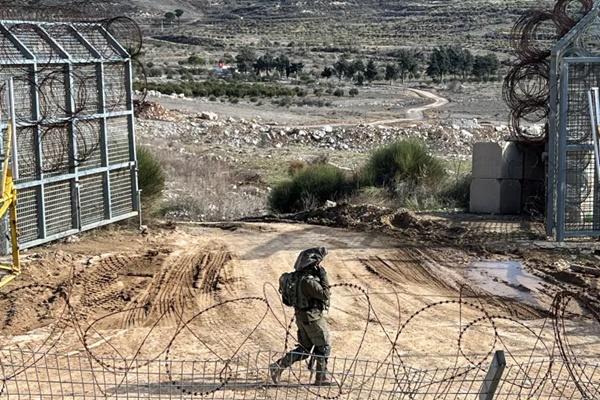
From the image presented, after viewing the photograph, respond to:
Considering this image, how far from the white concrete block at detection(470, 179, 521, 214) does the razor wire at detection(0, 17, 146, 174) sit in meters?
6.98

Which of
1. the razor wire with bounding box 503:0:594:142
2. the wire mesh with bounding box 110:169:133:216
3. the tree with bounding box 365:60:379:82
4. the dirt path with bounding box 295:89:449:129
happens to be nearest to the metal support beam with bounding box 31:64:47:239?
the wire mesh with bounding box 110:169:133:216

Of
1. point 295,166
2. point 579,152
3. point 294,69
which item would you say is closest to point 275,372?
point 579,152

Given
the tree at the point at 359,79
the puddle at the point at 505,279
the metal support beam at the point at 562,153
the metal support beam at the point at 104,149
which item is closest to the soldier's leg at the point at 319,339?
the puddle at the point at 505,279

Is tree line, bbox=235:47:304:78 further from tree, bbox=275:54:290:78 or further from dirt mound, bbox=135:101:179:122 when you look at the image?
dirt mound, bbox=135:101:179:122

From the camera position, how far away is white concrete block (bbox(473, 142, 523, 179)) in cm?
2017

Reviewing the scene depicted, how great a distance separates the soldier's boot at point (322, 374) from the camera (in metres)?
10.0

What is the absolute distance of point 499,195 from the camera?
20500 mm

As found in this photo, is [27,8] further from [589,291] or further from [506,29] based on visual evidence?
[506,29]

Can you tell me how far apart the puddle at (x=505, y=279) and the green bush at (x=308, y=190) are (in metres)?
7.94

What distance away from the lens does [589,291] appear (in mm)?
14375

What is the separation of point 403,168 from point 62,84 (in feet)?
32.3

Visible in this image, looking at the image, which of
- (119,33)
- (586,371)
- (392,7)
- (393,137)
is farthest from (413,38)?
(586,371)

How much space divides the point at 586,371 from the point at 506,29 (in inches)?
3690

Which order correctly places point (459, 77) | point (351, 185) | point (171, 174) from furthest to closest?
point (459, 77) → point (171, 174) → point (351, 185)
